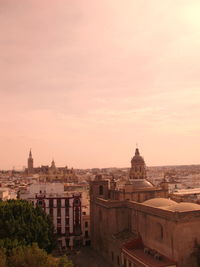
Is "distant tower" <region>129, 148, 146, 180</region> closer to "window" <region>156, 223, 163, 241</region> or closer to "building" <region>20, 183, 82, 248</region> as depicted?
"building" <region>20, 183, 82, 248</region>

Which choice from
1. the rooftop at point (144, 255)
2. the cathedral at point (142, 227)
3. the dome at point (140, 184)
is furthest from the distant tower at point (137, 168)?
the rooftop at point (144, 255)

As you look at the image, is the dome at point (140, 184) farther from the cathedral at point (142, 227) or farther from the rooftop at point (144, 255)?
the rooftop at point (144, 255)

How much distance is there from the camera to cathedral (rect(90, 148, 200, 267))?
26.5 metres

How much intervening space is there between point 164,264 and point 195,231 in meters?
3.60

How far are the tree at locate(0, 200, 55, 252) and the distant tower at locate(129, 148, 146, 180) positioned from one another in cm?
1724

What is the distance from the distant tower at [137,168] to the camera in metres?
46.5

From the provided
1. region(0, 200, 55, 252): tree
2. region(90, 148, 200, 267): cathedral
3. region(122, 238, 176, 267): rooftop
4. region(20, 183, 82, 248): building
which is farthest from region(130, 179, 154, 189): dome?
region(0, 200, 55, 252): tree

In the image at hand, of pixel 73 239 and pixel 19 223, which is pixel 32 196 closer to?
pixel 73 239

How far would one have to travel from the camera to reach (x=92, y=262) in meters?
35.8

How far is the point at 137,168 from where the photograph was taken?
47.0 metres

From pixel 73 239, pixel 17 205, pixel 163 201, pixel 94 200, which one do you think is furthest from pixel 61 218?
pixel 163 201

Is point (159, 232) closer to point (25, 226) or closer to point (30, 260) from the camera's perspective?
point (25, 226)

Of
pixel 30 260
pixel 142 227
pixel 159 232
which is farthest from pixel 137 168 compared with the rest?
pixel 30 260

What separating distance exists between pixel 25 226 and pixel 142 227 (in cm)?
1085
